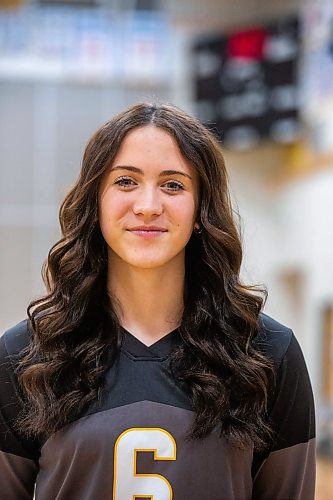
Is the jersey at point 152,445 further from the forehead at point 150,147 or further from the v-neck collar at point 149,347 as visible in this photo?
the forehead at point 150,147

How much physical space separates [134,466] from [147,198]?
23.5 inches

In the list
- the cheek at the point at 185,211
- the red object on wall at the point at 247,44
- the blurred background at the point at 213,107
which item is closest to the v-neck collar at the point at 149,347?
the cheek at the point at 185,211

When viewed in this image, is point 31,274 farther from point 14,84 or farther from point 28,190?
point 14,84

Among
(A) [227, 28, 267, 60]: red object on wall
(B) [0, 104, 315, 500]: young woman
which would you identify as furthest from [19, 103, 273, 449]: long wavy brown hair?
(A) [227, 28, 267, 60]: red object on wall

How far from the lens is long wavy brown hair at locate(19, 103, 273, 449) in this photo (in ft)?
7.10

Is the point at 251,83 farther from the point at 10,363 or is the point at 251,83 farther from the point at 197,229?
the point at 10,363

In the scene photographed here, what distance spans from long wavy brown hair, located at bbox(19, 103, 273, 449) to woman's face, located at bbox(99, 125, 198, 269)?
0.03 m

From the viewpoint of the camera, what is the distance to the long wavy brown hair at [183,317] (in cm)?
216

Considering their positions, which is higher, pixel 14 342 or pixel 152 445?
pixel 14 342

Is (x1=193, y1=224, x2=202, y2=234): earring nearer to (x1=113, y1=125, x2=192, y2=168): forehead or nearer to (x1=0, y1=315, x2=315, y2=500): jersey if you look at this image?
(x1=113, y1=125, x2=192, y2=168): forehead

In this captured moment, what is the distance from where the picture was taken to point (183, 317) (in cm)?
228

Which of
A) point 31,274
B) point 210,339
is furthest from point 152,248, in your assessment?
point 31,274

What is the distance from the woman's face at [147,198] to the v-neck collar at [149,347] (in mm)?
185

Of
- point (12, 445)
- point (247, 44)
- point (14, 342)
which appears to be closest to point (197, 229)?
point (14, 342)
